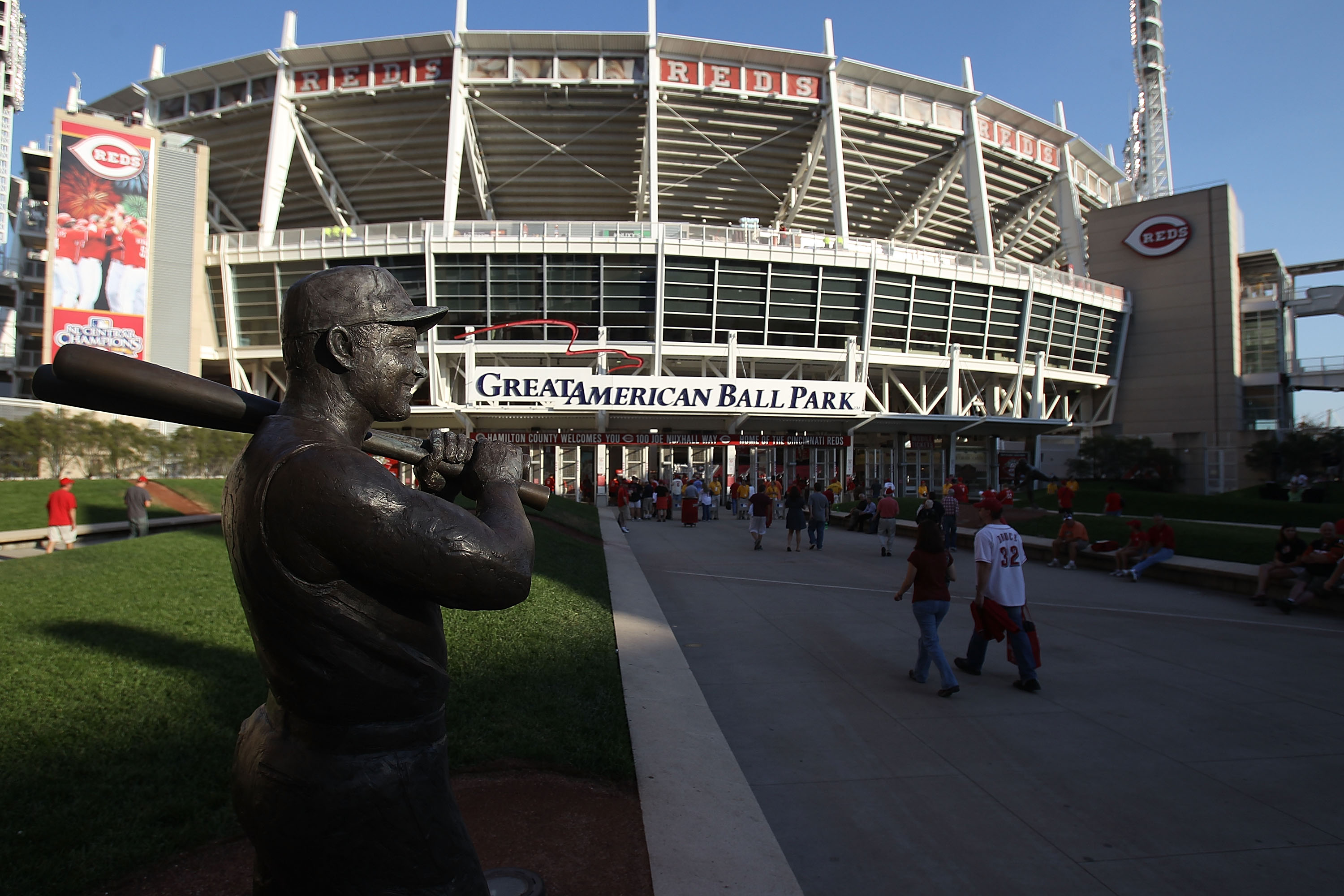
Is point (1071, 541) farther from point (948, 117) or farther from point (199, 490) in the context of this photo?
point (948, 117)

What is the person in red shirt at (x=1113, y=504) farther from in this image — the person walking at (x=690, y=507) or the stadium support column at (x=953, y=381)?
the stadium support column at (x=953, y=381)

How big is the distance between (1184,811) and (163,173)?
41.4 m

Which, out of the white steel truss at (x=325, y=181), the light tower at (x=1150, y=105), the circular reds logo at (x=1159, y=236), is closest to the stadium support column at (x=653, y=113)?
the white steel truss at (x=325, y=181)

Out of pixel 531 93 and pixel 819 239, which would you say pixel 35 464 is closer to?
pixel 531 93

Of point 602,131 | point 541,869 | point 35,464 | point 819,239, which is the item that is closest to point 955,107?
point 819,239

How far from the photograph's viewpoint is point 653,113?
36000 millimetres

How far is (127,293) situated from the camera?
104ft

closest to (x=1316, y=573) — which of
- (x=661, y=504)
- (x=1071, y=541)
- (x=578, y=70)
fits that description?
(x=1071, y=541)

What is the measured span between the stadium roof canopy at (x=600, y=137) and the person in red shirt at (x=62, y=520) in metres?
26.5

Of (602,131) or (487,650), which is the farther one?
(602,131)

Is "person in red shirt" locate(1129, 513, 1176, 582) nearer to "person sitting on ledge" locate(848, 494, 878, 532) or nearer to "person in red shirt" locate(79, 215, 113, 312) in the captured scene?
"person sitting on ledge" locate(848, 494, 878, 532)

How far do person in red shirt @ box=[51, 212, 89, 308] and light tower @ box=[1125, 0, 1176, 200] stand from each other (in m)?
69.9

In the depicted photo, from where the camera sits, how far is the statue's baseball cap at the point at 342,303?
156 centimetres

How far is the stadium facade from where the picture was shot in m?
34.2
